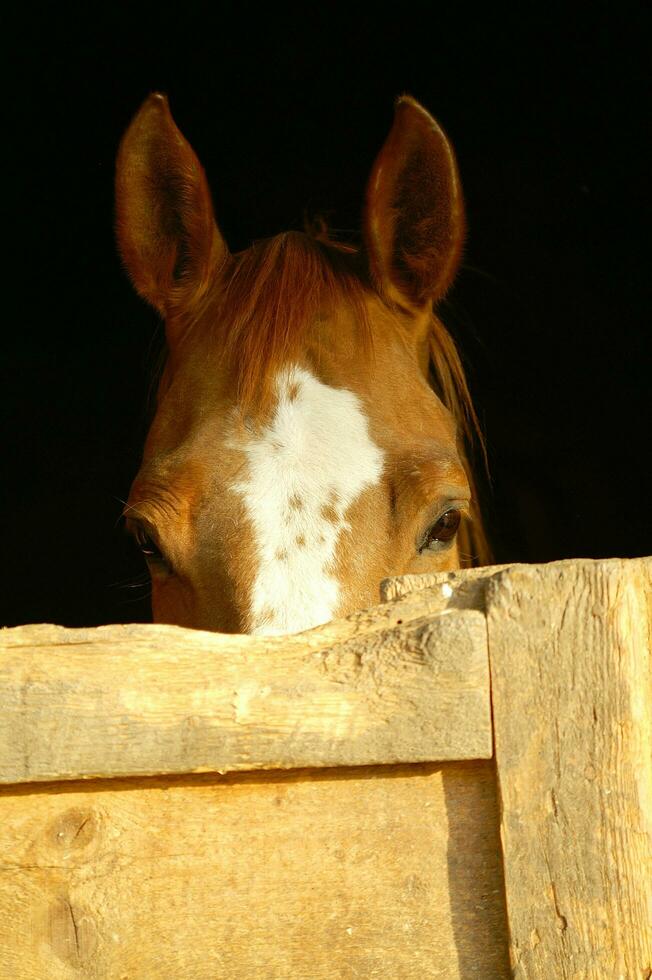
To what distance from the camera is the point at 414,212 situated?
7.10 feet

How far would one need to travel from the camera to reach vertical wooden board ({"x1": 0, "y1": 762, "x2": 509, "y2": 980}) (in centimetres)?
92

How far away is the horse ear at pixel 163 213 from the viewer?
2098 millimetres

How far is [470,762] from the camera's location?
914mm

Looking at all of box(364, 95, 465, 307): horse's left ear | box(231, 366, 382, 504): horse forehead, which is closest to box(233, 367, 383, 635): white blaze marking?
box(231, 366, 382, 504): horse forehead

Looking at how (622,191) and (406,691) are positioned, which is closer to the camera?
(406,691)

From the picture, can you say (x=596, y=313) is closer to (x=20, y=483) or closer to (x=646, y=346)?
(x=646, y=346)

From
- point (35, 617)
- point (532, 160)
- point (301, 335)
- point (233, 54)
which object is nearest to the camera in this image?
point (301, 335)

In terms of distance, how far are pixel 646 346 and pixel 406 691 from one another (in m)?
4.05

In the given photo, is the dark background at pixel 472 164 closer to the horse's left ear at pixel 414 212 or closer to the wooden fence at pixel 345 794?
the horse's left ear at pixel 414 212

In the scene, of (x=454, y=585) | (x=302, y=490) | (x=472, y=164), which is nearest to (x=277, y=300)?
(x=302, y=490)

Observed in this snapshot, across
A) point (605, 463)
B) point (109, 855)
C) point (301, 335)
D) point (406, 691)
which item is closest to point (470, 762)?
point (406, 691)

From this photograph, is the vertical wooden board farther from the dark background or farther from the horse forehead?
the dark background

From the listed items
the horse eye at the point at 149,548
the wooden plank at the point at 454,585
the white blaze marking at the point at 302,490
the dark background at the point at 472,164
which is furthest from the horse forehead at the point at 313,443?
the dark background at the point at 472,164

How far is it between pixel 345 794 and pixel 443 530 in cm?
99
